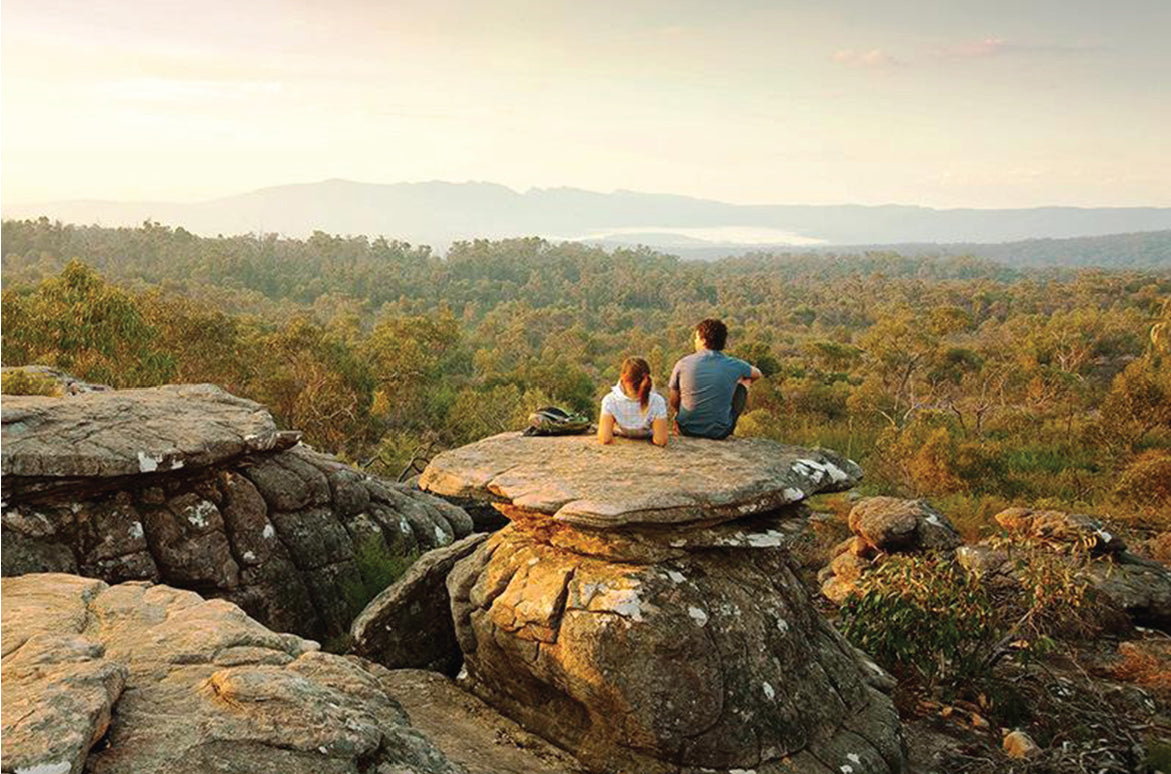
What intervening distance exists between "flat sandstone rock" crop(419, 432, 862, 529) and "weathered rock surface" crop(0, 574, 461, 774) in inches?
90.0

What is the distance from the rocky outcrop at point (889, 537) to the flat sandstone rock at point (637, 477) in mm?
7870

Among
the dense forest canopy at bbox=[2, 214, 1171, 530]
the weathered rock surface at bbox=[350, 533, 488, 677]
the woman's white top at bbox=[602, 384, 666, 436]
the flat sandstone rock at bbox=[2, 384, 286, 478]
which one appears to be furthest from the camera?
the dense forest canopy at bbox=[2, 214, 1171, 530]

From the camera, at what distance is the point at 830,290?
130m

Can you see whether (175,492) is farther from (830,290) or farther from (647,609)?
(830,290)

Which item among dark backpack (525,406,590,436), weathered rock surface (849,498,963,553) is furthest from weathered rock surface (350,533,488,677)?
weathered rock surface (849,498,963,553)

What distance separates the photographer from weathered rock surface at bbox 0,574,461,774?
4504 millimetres

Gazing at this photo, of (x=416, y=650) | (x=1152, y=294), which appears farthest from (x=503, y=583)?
(x=1152, y=294)

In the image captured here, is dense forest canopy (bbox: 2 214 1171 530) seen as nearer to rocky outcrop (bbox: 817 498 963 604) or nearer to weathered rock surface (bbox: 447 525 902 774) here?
rocky outcrop (bbox: 817 498 963 604)

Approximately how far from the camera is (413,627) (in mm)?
9438

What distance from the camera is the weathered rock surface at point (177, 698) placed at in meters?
4.50

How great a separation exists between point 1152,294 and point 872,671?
325ft

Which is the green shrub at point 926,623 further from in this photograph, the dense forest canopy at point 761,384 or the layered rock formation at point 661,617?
the dense forest canopy at point 761,384

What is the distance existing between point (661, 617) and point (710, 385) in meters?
2.76

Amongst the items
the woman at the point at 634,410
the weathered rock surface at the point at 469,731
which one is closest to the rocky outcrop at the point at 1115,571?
the woman at the point at 634,410
